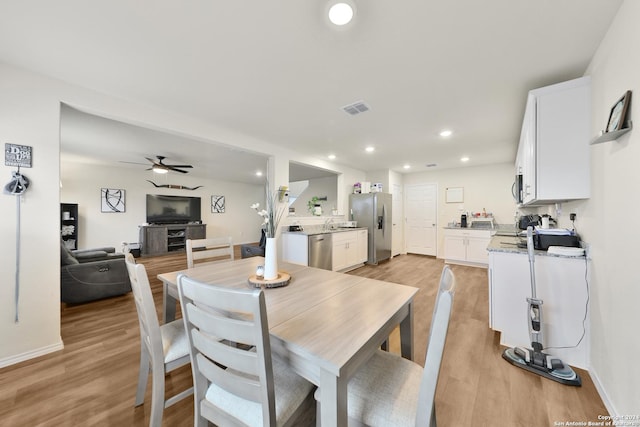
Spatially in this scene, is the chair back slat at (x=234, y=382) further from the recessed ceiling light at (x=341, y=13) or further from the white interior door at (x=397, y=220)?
the white interior door at (x=397, y=220)

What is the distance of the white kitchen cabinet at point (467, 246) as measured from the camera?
4.85 metres

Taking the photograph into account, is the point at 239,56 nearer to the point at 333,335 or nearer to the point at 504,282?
the point at 333,335

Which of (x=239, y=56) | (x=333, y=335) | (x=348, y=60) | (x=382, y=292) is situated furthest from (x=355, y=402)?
(x=239, y=56)

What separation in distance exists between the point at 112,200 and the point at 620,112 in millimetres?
8307

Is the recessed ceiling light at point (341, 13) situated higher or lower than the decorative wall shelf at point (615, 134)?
higher

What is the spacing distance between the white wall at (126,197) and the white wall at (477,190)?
6.67 meters

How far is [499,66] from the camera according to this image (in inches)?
70.8

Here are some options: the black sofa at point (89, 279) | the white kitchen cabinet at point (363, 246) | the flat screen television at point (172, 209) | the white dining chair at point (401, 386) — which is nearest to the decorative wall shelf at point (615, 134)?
the white dining chair at point (401, 386)

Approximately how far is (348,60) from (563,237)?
2.31 meters

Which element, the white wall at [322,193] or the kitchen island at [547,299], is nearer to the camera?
the kitchen island at [547,299]

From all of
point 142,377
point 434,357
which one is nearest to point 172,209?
point 142,377

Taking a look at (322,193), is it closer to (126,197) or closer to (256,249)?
(256,249)

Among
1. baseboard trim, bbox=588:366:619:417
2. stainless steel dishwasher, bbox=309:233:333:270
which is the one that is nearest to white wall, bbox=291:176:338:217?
stainless steel dishwasher, bbox=309:233:333:270

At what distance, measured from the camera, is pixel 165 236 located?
6316 mm
